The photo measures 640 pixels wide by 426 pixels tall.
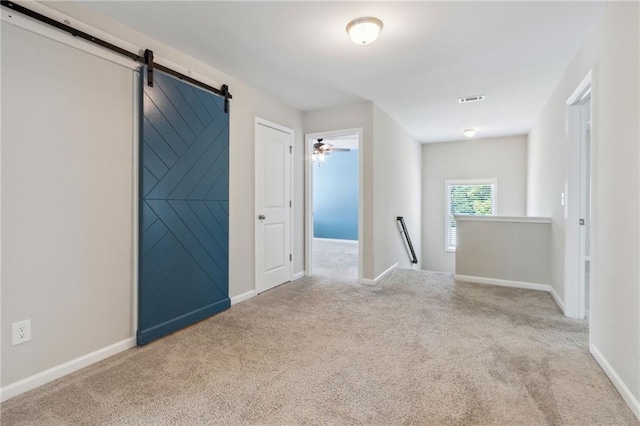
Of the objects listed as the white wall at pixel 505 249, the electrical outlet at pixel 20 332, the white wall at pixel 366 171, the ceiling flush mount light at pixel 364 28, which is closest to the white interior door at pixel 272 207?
the white wall at pixel 366 171

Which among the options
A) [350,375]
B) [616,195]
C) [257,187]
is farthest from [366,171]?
[350,375]

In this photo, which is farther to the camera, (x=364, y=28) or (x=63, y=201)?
(x=364, y=28)

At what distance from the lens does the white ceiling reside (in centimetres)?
210

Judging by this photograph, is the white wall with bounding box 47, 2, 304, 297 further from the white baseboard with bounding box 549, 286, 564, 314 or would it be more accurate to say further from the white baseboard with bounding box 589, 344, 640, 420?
the white baseboard with bounding box 549, 286, 564, 314

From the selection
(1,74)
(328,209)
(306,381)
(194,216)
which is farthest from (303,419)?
(328,209)

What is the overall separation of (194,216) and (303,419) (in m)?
1.92

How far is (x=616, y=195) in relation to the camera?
72.4 inches

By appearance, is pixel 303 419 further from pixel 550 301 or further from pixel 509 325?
pixel 550 301

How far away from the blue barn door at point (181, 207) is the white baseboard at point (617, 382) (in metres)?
3.04

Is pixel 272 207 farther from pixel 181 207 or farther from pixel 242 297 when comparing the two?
pixel 181 207

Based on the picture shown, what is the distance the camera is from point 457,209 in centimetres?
688

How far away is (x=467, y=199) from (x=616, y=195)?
5154mm

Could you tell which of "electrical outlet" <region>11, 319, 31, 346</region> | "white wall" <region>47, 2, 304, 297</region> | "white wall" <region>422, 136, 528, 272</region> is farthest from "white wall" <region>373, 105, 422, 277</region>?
"electrical outlet" <region>11, 319, 31, 346</region>

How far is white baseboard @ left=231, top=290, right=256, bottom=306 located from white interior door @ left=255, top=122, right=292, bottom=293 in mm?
112
